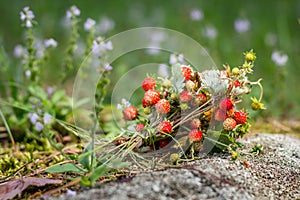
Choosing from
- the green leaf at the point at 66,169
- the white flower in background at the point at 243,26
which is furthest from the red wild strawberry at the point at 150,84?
the white flower in background at the point at 243,26

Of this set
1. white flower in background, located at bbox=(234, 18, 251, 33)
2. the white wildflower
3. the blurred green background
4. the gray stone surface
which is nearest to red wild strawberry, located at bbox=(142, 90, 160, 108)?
the gray stone surface

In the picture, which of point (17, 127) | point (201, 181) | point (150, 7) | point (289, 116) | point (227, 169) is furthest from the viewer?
point (150, 7)

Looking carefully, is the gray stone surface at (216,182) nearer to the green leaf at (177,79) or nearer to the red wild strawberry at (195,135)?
the red wild strawberry at (195,135)

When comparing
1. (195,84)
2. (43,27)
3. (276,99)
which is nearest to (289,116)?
(276,99)

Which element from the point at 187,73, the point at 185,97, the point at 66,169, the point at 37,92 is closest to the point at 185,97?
the point at 185,97

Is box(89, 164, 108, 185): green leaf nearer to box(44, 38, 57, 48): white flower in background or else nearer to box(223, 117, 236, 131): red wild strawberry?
box(223, 117, 236, 131): red wild strawberry

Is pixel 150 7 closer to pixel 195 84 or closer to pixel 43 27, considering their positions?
pixel 43 27

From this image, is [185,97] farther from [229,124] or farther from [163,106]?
[229,124]
